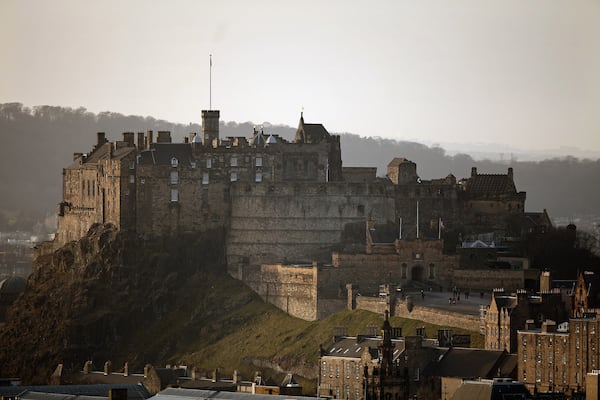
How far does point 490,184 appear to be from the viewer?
15100cm

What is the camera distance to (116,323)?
147250mm

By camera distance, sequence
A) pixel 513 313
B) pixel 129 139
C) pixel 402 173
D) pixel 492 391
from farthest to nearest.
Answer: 1. pixel 129 139
2. pixel 402 173
3. pixel 513 313
4. pixel 492 391

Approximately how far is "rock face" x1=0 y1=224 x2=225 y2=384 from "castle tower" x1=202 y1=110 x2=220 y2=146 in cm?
853

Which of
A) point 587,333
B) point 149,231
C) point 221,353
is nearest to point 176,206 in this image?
point 149,231

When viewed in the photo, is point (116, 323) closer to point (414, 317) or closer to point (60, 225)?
point (60, 225)

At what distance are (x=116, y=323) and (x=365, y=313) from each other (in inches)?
793

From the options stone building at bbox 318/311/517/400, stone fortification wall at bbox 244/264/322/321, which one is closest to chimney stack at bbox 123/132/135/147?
stone fortification wall at bbox 244/264/322/321

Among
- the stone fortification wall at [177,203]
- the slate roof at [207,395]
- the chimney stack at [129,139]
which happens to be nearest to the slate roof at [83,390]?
the slate roof at [207,395]

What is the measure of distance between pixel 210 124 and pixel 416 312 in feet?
94.8

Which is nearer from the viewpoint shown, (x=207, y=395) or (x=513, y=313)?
(x=207, y=395)

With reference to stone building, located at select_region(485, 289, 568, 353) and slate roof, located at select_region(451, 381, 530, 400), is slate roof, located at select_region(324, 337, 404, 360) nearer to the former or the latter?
stone building, located at select_region(485, 289, 568, 353)

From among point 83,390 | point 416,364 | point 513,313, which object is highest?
point 513,313

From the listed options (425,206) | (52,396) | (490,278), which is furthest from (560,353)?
(425,206)

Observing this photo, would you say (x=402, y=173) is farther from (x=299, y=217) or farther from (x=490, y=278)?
(x=490, y=278)
